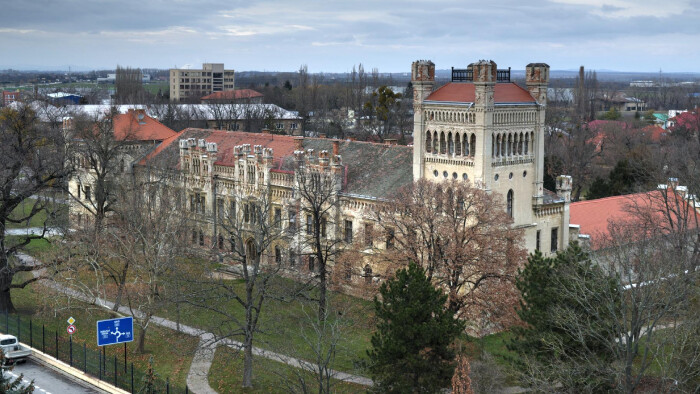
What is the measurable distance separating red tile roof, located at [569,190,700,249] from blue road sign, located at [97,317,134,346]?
29995 mm

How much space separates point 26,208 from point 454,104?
56.2 m

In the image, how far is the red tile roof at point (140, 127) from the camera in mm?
78750

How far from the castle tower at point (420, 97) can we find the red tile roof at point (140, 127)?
32.5 meters

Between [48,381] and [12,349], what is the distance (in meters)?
3.69

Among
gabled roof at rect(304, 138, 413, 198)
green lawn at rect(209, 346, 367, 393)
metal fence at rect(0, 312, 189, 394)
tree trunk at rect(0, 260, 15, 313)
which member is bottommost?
green lawn at rect(209, 346, 367, 393)

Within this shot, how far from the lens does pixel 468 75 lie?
174 ft

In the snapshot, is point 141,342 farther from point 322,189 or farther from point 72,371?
point 322,189

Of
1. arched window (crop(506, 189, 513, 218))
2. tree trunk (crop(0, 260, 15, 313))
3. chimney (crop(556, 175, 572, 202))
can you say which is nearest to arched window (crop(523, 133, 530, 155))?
arched window (crop(506, 189, 513, 218))

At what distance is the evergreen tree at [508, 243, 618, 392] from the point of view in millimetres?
33188

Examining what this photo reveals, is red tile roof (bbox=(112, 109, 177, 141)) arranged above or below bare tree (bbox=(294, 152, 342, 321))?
above

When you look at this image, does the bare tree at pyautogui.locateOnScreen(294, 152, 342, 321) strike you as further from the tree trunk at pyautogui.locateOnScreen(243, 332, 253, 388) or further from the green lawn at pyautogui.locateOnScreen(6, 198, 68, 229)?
the green lawn at pyautogui.locateOnScreen(6, 198, 68, 229)

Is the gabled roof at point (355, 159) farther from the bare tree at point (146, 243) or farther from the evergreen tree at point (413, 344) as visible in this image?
the evergreen tree at point (413, 344)

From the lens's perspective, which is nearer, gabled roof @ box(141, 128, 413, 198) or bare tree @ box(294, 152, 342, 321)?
bare tree @ box(294, 152, 342, 321)

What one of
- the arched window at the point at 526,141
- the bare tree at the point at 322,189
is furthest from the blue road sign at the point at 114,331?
the arched window at the point at 526,141
